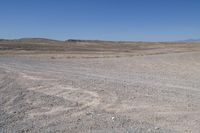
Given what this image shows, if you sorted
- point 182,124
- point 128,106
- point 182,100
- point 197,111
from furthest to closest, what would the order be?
point 182,100 → point 128,106 → point 197,111 → point 182,124

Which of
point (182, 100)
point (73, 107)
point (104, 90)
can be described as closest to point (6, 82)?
point (104, 90)

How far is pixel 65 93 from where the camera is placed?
12.1m

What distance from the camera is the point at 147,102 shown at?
10.0 meters

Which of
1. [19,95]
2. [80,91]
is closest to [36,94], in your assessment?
[19,95]

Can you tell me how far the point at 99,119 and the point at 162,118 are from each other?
1424 mm

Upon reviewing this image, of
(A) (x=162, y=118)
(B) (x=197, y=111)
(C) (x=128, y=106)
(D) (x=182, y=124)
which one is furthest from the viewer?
(C) (x=128, y=106)

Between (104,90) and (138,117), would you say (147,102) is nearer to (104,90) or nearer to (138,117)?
(138,117)

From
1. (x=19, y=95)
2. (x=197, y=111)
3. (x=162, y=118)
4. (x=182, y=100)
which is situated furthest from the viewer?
(x=19, y=95)

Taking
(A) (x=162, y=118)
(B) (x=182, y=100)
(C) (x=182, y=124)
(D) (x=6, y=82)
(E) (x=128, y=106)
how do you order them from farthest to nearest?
(D) (x=6, y=82)
(B) (x=182, y=100)
(E) (x=128, y=106)
(A) (x=162, y=118)
(C) (x=182, y=124)

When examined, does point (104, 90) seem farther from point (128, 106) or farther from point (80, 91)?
point (128, 106)

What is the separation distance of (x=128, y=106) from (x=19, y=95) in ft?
13.9

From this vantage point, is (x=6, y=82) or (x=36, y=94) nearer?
(x=36, y=94)

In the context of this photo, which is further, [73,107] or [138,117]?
[73,107]

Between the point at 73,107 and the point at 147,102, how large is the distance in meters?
2.10
